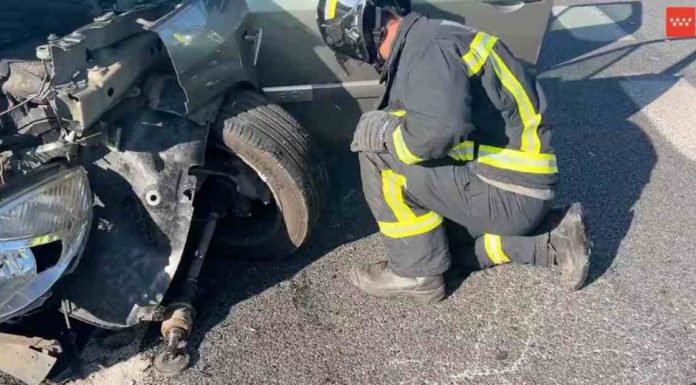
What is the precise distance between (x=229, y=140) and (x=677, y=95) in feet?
11.2

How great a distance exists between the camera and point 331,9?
3.02m

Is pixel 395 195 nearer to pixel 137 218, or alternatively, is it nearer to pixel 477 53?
pixel 477 53

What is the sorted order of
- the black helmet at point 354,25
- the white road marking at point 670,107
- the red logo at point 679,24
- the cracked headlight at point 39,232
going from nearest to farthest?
the cracked headlight at point 39,232 < the black helmet at point 354,25 < the white road marking at point 670,107 < the red logo at point 679,24

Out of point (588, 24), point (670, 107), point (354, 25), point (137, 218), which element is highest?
point (354, 25)

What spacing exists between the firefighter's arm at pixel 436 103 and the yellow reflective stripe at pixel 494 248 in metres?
0.64

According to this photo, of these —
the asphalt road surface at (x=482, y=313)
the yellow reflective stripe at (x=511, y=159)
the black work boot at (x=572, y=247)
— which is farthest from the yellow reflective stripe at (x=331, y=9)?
the black work boot at (x=572, y=247)

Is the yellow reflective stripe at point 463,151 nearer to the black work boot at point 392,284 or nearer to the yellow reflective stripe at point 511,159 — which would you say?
the yellow reflective stripe at point 511,159

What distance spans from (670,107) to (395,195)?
2566 mm

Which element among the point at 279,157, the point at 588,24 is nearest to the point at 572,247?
the point at 279,157

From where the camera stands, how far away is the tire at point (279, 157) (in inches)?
120

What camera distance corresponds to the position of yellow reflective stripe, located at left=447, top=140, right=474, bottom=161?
304 cm

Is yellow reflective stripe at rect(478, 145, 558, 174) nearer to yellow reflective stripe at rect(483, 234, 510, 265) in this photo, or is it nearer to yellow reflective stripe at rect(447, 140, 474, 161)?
yellow reflective stripe at rect(447, 140, 474, 161)

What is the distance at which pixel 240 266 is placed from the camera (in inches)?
139

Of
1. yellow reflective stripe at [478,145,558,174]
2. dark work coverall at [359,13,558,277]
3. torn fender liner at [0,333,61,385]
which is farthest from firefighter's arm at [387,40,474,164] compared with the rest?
torn fender liner at [0,333,61,385]
